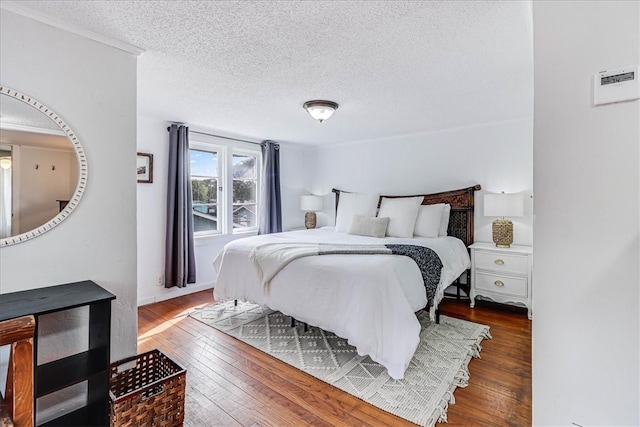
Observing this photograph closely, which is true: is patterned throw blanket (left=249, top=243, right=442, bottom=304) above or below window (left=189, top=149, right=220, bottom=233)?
below

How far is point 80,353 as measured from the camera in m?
1.61

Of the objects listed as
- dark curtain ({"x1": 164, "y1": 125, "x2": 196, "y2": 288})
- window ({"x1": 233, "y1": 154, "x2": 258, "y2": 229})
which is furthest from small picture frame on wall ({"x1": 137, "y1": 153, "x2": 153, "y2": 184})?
window ({"x1": 233, "y1": 154, "x2": 258, "y2": 229})

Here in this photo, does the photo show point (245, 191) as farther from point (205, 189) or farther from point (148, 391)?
point (148, 391)

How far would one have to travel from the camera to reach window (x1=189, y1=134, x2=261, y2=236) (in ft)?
14.1

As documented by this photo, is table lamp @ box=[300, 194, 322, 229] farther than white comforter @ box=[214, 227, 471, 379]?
Yes

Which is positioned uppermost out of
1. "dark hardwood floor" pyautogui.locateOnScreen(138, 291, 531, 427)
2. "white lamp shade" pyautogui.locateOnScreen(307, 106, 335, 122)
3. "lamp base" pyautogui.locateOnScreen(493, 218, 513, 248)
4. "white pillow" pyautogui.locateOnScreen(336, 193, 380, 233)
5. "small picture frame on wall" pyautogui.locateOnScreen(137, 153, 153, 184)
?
"white lamp shade" pyautogui.locateOnScreen(307, 106, 335, 122)

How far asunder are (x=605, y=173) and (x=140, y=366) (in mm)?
2461

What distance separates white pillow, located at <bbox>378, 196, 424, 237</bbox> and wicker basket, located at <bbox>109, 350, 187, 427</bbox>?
9.15 ft

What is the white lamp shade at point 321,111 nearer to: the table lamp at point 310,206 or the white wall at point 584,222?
the white wall at point 584,222

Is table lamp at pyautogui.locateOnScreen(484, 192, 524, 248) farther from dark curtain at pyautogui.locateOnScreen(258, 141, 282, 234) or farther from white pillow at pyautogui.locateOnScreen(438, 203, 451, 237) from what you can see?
dark curtain at pyautogui.locateOnScreen(258, 141, 282, 234)

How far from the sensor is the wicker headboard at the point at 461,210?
386cm

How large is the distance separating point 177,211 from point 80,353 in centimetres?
233

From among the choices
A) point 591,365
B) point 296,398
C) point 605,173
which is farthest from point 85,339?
point 605,173

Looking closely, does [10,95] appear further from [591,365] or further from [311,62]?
[591,365]
